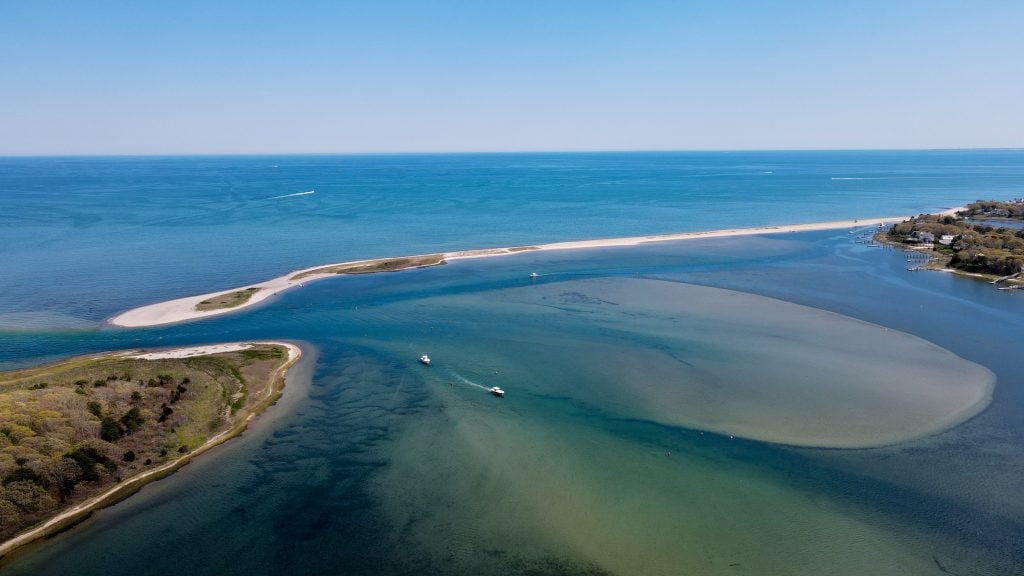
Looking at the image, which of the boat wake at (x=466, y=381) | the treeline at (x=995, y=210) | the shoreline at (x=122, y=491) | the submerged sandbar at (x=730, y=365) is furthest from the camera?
the treeline at (x=995, y=210)

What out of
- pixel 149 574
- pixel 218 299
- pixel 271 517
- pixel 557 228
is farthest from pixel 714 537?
pixel 557 228

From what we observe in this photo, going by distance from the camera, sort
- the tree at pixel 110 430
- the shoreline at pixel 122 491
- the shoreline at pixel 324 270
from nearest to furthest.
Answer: the shoreline at pixel 122 491
the tree at pixel 110 430
the shoreline at pixel 324 270

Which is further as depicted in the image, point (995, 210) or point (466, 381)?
point (995, 210)

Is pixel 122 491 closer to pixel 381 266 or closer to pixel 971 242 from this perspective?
pixel 381 266

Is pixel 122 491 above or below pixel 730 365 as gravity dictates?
below

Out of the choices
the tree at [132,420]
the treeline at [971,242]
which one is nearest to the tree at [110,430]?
the tree at [132,420]

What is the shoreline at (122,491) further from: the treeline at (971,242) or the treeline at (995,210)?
the treeline at (995,210)

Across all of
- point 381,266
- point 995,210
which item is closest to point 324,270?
point 381,266

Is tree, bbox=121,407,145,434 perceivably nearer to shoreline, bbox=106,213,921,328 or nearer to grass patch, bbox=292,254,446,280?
shoreline, bbox=106,213,921,328
